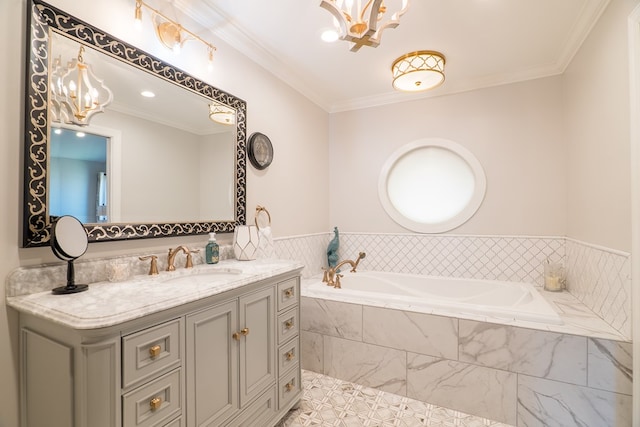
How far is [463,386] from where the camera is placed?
198cm

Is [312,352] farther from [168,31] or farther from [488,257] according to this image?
[168,31]

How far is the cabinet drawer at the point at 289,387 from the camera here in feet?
5.81

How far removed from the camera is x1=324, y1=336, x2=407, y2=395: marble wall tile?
85.1 inches

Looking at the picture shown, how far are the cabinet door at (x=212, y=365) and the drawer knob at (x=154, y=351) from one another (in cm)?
13

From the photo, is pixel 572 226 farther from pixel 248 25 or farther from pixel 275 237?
pixel 248 25

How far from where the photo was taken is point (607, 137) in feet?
6.14

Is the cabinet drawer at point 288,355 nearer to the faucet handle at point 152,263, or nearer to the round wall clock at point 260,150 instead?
the faucet handle at point 152,263

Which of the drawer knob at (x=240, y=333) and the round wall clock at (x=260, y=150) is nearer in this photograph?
the drawer knob at (x=240, y=333)

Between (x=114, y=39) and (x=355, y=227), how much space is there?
2.83 m

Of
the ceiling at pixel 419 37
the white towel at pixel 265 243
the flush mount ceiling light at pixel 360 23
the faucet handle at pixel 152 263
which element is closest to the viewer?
the flush mount ceiling light at pixel 360 23

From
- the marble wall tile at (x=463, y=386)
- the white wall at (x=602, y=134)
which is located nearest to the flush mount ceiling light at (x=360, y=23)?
the white wall at (x=602, y=134)

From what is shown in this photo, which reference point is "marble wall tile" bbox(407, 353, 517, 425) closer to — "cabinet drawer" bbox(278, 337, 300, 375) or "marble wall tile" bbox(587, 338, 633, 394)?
"marble wall tile" bbox(587, 338, 633, 394)

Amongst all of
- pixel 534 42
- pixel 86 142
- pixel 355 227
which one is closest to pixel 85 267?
pixel 86 142

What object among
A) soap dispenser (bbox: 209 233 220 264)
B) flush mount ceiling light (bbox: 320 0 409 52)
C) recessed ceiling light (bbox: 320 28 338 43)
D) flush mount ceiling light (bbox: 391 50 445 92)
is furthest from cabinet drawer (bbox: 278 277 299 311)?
flush mount ceiling light (bbox: 391 50 445 92)
